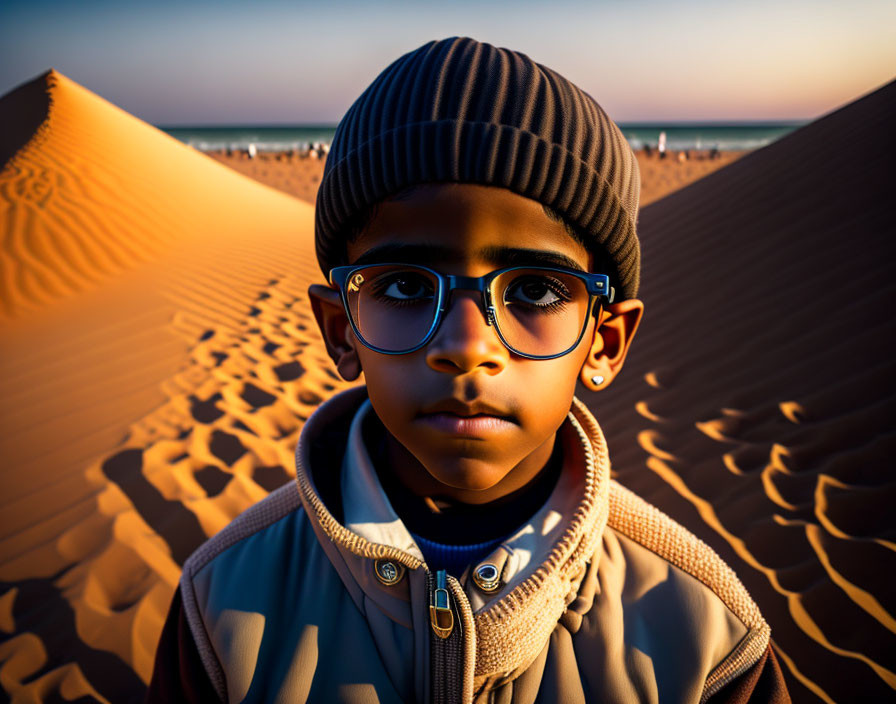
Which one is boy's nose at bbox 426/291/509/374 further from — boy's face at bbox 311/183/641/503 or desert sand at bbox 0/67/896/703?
desert sand at bbox 0/67/896/703

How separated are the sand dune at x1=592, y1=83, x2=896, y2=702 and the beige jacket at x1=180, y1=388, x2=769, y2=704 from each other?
4.59 feet

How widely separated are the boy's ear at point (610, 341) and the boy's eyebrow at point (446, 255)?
27 cm

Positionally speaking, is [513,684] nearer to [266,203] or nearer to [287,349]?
[287,349]

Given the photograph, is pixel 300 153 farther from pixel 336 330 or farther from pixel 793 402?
pixel 336 330

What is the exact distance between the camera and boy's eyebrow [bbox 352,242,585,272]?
990 mm

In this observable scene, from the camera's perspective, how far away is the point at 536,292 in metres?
1.06

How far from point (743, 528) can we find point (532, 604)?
2.04 m

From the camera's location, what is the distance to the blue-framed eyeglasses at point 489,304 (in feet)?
3.29

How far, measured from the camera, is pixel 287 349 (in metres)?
4.73

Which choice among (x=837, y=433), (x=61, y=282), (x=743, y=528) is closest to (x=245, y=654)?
(x=743, y=528)

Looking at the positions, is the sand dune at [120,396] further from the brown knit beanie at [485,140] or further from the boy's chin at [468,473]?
the brown knit beanie at [485,140]

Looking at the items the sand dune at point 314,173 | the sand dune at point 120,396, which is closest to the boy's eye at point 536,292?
the sand dune at point 120,396

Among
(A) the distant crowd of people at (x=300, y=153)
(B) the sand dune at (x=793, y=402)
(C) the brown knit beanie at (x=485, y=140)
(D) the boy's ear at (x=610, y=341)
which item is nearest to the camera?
(C) the brown knit beanie at (x=485, y=140)

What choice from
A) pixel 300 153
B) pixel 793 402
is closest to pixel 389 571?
pixel 793 402
